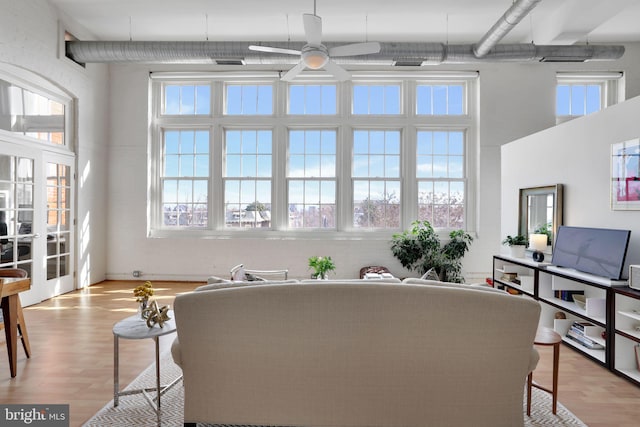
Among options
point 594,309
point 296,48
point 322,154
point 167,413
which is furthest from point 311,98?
point 167,413

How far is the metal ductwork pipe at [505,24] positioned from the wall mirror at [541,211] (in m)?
2.00

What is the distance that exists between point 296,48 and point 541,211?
3.90 metres

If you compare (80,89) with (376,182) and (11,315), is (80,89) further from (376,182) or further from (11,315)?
(376,182)

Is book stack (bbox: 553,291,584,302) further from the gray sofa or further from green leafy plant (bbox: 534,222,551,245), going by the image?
the gray sofa

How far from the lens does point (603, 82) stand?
6.64 meters

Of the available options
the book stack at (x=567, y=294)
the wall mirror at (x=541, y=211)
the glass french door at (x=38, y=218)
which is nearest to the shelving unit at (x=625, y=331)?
the book stack at (x=567, y=294)

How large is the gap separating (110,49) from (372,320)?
5.67 meters

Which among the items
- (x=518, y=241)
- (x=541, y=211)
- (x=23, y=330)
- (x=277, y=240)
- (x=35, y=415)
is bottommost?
(x=35, y=415)

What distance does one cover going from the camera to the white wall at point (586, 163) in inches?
132

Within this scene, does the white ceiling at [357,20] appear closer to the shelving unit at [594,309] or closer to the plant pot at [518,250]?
the plant pot at [518,250]

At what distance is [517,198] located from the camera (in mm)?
5141

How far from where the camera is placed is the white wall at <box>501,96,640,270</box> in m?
3.34

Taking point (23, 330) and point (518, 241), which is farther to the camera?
point (518, 241)

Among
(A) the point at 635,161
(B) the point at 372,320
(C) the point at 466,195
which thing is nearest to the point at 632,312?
(A) the point at 635,161
